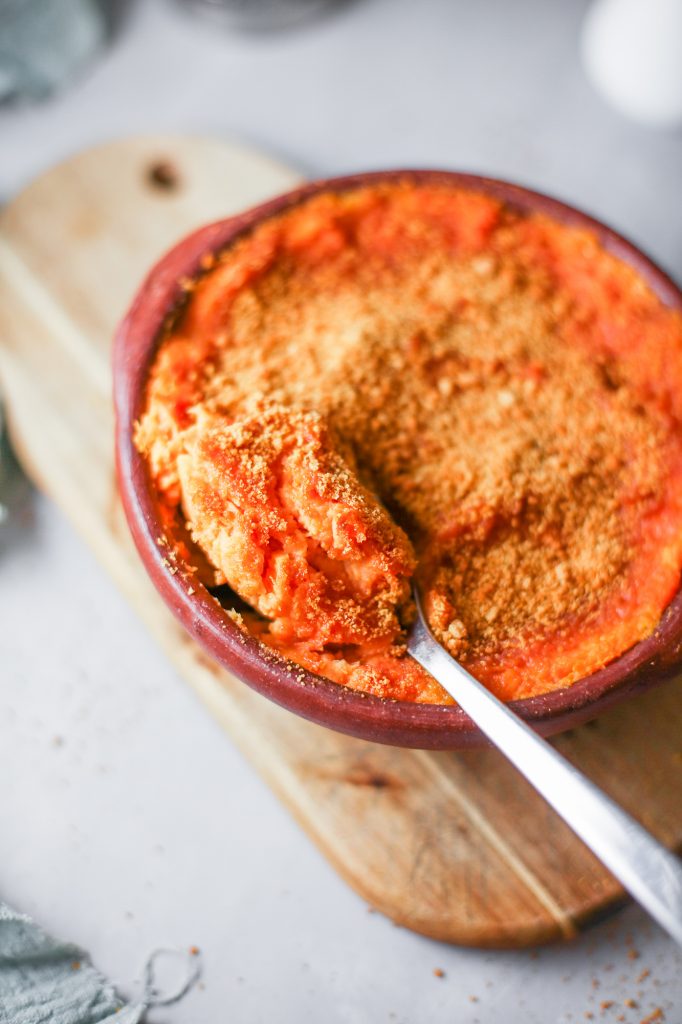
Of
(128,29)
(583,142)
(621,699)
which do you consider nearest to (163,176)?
(128,29)

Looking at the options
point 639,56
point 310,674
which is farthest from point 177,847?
point 639,56

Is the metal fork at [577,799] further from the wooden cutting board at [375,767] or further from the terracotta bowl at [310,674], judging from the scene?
the wooden cutting board at [375,767]

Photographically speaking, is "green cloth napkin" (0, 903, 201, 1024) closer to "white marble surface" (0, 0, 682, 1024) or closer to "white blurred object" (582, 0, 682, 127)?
"white marble surface" (0, 0, 682, 1024)

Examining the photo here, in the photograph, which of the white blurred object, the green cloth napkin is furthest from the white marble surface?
the white blurred object

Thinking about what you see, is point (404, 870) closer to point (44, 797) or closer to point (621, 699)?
point (621, 699)

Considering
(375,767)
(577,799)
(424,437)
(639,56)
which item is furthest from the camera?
(639,56)

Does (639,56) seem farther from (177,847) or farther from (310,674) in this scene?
(177,847)
